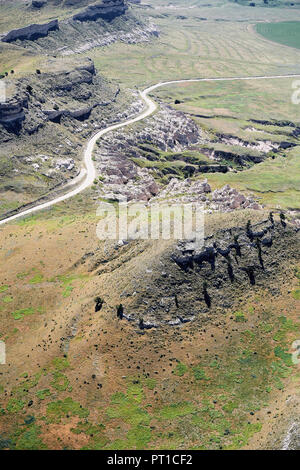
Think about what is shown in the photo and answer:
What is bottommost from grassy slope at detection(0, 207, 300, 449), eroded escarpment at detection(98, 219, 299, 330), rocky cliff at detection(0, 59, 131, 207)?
grassy slope at detection(0, 207, 300, 449)

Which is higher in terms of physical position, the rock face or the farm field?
the rock face

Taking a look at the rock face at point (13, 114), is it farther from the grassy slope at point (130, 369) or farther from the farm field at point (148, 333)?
the grassy slope at point (130, 369)

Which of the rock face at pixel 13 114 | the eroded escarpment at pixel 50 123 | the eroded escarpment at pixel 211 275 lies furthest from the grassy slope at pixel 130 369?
the rock face at pixel 13 114

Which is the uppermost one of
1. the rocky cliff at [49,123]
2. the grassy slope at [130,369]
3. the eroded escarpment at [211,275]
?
the rocky cliff at [49,123]

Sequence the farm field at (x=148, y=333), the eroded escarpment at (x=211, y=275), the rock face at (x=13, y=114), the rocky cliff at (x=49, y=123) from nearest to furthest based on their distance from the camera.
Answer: the farm field at (x=148, y=333) < the eroded escarpment at (x=211, y=275) < the rocky cliff at (x=49, y=123) < the rock face at (x=13, y=114)

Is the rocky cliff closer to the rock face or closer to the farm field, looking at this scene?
the rock face

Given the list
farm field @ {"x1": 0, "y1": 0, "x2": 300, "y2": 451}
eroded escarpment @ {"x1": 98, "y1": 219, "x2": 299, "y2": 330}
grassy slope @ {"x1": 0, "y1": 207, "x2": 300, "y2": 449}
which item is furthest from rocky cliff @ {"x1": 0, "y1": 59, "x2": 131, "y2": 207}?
eroded escarpment @ {"x1": 98, "y1": 219, "x2": 299, "y2": 330}

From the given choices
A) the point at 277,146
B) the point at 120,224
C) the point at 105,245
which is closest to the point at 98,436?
the point at 105,245

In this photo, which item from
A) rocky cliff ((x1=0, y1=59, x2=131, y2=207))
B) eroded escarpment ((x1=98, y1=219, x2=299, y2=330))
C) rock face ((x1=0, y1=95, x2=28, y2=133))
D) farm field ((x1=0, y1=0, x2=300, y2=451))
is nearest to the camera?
farm field ((x1=0, y1=0, x2=300, y2=451))
